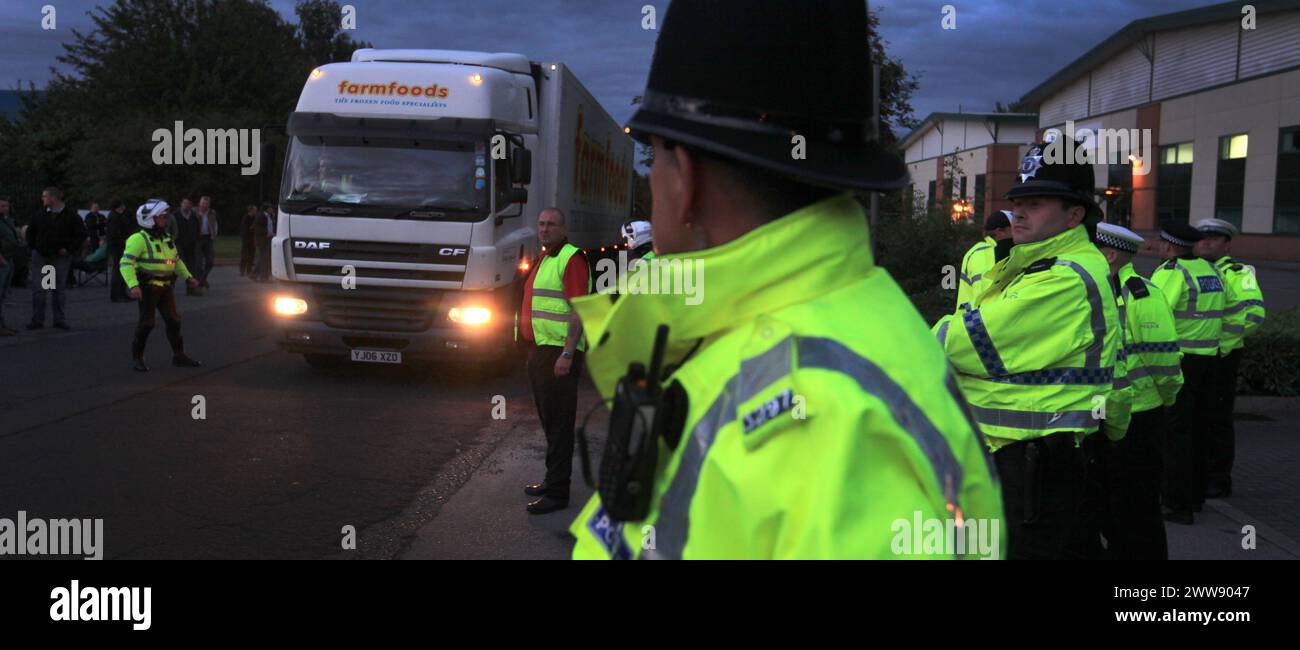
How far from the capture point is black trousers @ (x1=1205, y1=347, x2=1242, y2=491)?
7133 mm

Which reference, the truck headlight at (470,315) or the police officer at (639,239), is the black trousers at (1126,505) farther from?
the truck headlight at (470,315)

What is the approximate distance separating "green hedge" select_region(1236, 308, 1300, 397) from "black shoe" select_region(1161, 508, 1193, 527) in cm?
473

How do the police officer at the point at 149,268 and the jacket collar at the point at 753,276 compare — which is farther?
the police officer at the point at 149,268

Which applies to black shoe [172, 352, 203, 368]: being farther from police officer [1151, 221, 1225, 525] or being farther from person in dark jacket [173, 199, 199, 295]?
person in dark jacket [173, 199, 199, 295]

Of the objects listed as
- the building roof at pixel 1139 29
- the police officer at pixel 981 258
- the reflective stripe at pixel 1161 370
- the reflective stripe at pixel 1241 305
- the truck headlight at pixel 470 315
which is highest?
the building roof at pixel 1139 29

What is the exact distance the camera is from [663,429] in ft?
4.14

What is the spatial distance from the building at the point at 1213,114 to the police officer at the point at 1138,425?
30.1 m

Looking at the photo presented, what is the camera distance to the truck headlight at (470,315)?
11.0m

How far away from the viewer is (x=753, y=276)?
1.28 m

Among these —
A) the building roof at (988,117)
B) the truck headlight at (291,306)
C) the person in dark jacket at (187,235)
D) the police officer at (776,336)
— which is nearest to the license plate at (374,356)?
the truck headlight at (291,306)

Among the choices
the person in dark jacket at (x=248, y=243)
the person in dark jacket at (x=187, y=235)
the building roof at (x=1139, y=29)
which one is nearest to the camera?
the person in dark jacket at (x=187, y=235)

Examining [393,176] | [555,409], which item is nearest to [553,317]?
[555,409]

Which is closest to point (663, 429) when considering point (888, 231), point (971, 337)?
point (971, 337)
